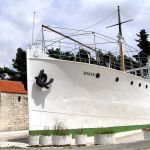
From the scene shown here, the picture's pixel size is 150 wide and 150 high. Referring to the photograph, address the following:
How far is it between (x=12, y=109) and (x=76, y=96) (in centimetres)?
1359

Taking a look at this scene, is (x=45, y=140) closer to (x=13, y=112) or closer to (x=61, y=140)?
(x=61, y=140)

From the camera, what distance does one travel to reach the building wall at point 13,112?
102 feet

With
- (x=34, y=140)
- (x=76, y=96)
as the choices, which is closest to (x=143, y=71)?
(x=76, y=96)

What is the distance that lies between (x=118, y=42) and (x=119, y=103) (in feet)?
14.0

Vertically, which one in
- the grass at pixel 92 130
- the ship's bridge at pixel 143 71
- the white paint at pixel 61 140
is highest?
the ship's bridge at pixel 143 71

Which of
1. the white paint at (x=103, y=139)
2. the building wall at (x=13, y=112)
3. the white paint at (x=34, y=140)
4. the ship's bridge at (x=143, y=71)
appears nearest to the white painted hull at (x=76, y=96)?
the white paint at (x=34, y=140)

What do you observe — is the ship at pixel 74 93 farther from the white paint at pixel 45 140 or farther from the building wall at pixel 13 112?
the building wall at pixel 13 112

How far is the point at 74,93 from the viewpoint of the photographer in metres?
19.4

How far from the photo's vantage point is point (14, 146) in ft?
53.8

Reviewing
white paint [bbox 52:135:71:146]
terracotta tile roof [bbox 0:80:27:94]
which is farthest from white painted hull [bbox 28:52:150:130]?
terracotta tile roof [bbox 0:80:27:94]

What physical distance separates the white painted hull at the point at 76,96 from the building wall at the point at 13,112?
1253 centimetres

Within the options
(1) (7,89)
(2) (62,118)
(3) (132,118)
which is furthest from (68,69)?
(1) (7,89)

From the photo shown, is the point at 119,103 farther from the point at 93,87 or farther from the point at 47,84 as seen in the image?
the point at 47,84

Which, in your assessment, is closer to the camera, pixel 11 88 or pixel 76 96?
pixel 76 96
